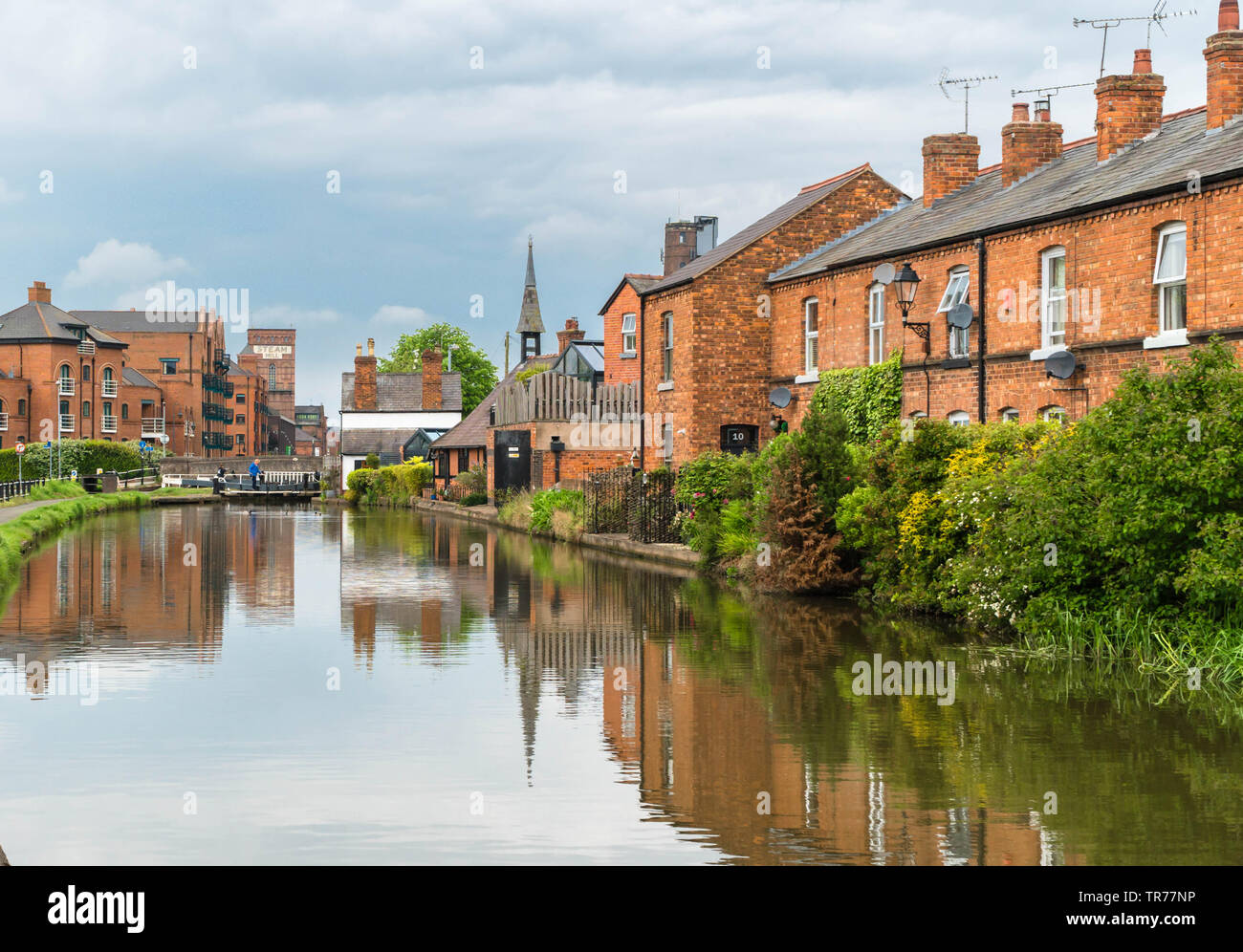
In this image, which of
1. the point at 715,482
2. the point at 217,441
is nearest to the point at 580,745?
the point at 715,482

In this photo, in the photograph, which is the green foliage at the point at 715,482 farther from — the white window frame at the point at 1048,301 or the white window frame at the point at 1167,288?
the white window frame at the point at 1167,288

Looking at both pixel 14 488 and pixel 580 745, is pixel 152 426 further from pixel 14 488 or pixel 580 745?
pixel 580 745

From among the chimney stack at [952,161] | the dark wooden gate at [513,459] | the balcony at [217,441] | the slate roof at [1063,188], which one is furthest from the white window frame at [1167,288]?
the balcony at [217,441]

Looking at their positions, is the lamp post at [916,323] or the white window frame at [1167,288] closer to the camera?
the white window frame at [1167,288]

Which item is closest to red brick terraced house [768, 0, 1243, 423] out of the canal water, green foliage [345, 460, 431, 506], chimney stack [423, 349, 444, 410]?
the canal water

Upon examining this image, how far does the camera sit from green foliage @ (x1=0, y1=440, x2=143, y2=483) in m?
72.1

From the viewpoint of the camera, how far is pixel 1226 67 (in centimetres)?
2102

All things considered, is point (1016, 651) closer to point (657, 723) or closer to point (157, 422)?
point (657, 723)

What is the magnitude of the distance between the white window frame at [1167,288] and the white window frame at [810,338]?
35.3 feet

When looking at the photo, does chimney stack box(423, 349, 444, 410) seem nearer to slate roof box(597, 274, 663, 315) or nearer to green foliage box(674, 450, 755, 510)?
slate roof box(597, 274, 663, 315)

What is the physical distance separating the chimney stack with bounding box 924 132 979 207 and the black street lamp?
4475 millimetres

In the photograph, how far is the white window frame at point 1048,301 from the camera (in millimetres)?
22219
